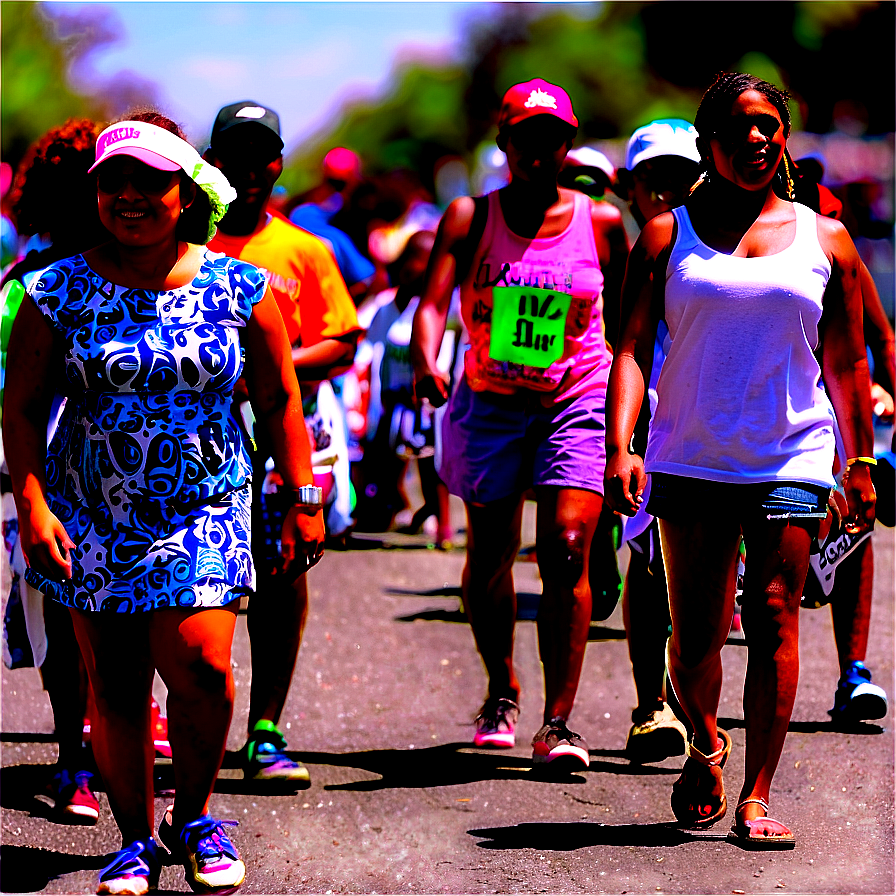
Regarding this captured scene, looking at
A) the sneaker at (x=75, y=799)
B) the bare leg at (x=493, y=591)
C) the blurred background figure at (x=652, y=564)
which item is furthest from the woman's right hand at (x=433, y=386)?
the sneaker at (x=75, y=799)

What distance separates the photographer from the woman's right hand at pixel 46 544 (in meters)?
4.32

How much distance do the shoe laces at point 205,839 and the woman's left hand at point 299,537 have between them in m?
0.69

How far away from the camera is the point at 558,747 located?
5.87 meters

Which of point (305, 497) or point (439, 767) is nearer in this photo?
point (305, 497)

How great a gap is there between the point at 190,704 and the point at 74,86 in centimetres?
6228

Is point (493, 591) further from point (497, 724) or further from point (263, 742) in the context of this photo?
point (263, 742)

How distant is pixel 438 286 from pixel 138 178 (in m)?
1.93

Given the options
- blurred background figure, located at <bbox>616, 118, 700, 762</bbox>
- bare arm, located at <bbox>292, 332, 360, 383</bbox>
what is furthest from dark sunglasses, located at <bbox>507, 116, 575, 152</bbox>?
bare arm, located at <bbox>292, 332, 360, 383</bbox>

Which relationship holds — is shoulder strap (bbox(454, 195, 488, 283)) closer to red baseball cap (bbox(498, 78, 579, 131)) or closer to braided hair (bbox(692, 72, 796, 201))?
red baseball cap (bbox(498, 78, 579, 131))

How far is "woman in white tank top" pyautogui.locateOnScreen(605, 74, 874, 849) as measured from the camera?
490 cm

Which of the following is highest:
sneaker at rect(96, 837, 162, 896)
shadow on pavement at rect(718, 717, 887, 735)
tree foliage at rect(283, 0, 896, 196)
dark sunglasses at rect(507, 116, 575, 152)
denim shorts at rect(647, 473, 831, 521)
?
tree foliage at rect(283, 0, 896, 196)

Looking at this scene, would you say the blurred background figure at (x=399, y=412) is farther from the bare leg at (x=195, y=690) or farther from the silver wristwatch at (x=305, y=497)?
the bare leg at (x=195, y=690)

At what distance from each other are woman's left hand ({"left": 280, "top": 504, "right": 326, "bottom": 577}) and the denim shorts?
3.43ft

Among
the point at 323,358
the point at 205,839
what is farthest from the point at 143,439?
the point at 323,358
